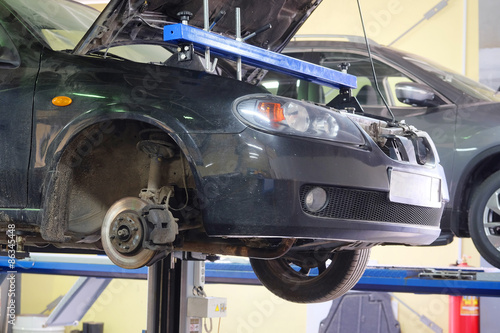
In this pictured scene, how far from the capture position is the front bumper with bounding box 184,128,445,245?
2.25 metres

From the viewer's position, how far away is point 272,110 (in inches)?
91.7

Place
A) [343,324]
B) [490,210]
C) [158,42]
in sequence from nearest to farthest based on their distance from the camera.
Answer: [158,42] → [490,210] → [343,324]

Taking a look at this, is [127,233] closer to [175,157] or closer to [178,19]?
[175,157]

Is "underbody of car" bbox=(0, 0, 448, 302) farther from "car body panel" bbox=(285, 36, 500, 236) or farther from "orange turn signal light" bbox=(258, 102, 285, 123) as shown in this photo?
"car body panel" bbox=(285, 36, 500, 236)

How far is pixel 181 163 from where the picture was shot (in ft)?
8.57

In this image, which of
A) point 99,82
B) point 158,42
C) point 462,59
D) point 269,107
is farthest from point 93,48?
point 462,59

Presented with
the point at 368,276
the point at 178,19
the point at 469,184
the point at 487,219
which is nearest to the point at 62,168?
the point at 178,19

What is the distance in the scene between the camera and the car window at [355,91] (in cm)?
495

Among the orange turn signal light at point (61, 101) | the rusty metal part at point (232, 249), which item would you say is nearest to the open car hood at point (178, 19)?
the orange turn signal light at point (61, 101)

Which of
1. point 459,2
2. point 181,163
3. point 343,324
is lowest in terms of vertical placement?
point 343,324

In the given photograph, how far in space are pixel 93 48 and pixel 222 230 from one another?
898 millimetres

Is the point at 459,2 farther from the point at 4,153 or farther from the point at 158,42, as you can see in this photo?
the point at 4,153

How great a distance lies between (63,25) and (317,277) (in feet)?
5.61

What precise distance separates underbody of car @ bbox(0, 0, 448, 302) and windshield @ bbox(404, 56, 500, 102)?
6.08 feet
